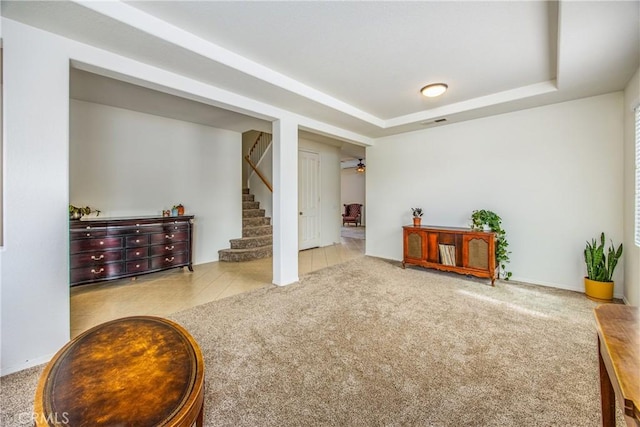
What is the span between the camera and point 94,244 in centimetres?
338

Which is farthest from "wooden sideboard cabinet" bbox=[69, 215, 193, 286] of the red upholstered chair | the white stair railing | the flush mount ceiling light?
the red upholstered chair

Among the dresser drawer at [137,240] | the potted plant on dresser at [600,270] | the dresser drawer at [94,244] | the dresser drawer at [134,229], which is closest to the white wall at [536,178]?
the potted plant on dresser at [600,270]

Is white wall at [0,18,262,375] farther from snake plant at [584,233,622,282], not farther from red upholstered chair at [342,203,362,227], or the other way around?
red upholstered chair at [342,203,362,227]

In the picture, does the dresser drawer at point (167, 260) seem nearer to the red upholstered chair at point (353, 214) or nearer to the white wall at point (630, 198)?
the white wall at point (630, 198)

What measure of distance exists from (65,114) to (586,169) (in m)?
5.40

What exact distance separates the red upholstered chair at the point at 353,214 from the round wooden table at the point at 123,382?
10264mm

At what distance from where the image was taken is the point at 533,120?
365 cm

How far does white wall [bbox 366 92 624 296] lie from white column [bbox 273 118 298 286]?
2.33m

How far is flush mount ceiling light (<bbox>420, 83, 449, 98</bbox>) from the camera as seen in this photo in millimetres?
3182

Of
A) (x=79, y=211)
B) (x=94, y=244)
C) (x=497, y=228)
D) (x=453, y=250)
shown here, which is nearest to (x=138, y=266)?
(x=94, y=244)

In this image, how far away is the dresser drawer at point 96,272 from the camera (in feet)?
10.6

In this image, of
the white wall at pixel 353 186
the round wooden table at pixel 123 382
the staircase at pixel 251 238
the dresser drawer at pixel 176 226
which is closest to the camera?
the round wooden table at pixel 123 382

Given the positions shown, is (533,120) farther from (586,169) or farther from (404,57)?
(404,57)

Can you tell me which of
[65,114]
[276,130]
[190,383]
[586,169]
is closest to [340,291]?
[276,130]
